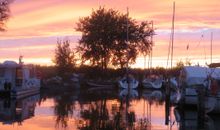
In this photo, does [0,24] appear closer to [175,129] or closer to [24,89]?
[24,89]

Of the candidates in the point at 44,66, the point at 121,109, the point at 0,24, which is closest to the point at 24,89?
the point at 0,24

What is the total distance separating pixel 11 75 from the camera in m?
60.9

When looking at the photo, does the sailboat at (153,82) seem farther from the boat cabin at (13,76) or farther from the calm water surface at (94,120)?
the calm water surface at (94,120)

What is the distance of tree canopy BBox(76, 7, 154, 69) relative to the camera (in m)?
86.1

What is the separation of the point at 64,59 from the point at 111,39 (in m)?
13.0

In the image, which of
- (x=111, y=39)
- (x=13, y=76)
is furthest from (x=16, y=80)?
(x=111, y=39)

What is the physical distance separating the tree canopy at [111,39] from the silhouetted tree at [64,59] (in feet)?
27.2

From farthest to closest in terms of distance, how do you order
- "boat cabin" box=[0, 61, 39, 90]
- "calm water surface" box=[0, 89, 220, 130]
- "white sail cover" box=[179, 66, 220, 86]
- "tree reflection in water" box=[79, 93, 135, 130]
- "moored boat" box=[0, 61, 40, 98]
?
"boat cabin" box=[0, 61, 39, 90] → "moored boat" box=[0, 61, 40, 98] → "white sail cover" box=[179, 66, 220, 86] → "calm water surface" box=[0, 89, 220, 130] → "tree reflection in water" box=[79, 93, 135, 130]

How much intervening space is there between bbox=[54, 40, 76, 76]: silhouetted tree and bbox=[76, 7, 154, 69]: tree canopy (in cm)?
830

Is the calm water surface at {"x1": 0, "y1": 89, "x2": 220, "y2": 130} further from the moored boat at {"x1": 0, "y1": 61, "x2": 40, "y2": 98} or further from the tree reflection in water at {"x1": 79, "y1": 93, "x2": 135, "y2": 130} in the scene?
the moored boat at {"x1": 0, "y1": 61, "x2": 40, "y2": 98}

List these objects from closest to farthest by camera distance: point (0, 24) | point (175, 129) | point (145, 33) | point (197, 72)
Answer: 1. point (175, 129)
2. point (197, 72)
3. point (0, 24)
4. point (145, 33)

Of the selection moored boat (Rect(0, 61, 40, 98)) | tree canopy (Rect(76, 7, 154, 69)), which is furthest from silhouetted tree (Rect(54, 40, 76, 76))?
moored boat (Rect(0, 61, 40, 98))

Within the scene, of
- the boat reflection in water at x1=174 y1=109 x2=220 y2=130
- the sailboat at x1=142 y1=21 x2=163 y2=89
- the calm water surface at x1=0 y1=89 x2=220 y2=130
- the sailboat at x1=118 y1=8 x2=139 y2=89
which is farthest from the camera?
the sailboat at x1=142 y1=21 x2=163 y2=89

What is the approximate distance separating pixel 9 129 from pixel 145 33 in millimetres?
62471
